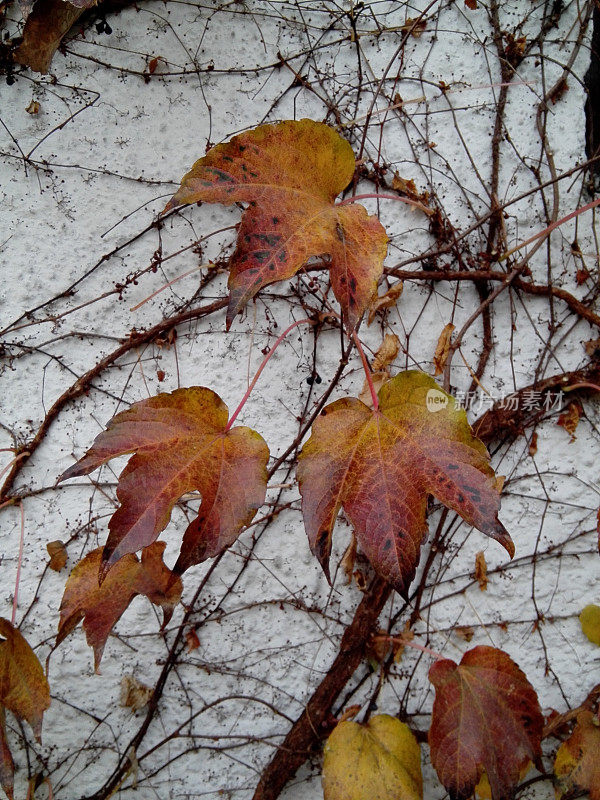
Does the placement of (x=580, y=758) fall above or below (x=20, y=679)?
below

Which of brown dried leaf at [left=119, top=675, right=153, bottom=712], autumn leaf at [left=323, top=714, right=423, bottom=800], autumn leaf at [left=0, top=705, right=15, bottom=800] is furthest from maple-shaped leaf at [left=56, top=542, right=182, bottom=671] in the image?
autumn leaf at [left=323, top=714, right=423, bottom=800]

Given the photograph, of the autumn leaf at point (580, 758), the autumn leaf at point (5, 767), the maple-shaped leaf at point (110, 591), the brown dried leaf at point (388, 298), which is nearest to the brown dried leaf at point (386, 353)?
the brown dried leaf at point (388, 298)

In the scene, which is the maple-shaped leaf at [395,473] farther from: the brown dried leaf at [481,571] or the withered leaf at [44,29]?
the withered leaf at [44,29]

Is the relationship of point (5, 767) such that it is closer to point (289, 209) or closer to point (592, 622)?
point (289, 209)

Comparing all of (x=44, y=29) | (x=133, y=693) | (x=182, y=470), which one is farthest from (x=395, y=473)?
(x=44, y=29)

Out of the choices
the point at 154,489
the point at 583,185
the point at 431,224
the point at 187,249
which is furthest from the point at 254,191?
the point at 583,185

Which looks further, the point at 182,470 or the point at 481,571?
the point at 481,571
